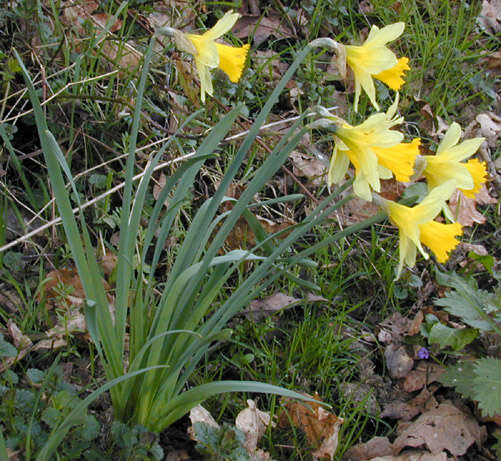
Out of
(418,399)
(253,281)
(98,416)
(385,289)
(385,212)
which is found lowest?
(418,399)

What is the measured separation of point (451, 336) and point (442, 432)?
31 centimetres

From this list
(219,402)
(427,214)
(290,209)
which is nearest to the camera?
(427,214)

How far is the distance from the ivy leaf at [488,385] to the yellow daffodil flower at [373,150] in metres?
0.82

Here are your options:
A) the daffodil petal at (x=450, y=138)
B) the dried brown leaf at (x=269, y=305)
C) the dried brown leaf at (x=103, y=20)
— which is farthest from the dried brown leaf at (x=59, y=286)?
the dried brown leaf at (x=103, y=20)

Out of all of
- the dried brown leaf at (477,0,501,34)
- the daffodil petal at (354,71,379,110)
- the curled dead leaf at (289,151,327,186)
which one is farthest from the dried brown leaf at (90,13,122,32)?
the dried brown leaf at (477,0,501,34)

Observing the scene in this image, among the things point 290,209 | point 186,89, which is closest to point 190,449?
point 290,209

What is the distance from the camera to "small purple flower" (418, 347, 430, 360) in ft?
6.54

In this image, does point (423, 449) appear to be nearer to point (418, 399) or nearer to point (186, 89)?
point (418, 399)

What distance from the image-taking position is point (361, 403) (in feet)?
5.61

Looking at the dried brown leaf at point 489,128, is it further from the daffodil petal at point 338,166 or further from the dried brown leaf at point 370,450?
the daffodil petal at point 338,166

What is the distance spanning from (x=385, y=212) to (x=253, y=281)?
31cm

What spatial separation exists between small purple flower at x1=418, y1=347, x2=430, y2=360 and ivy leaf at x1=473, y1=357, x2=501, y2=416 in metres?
0.25

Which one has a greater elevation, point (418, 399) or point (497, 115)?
point (497, 115)

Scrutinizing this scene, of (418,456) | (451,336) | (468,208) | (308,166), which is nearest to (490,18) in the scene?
(468,208)
